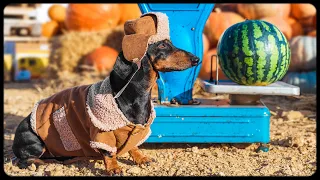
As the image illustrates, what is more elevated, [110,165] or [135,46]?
[135,46]

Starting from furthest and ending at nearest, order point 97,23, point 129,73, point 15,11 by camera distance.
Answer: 1. point 15,11
2. point 97,23
3. point 129,73

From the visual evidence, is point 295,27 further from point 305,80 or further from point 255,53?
point 255,53

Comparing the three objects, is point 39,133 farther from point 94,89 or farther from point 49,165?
point 94,89

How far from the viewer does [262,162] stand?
3209 millimetres

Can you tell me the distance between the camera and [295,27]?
7.21m

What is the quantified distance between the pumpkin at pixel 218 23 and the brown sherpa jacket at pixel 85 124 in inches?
164

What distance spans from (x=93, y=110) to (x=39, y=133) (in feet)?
1.78

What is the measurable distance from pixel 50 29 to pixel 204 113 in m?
6.50

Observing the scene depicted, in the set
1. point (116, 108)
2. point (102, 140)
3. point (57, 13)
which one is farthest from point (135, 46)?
point (57, 13)

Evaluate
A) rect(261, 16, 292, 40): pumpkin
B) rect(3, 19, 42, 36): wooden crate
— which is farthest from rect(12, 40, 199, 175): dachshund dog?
rect(3, 19, 42, 36): wooden crate

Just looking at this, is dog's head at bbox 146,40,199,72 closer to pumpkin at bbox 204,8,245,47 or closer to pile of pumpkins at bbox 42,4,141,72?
pumpkin at bbox 204,8,245,47

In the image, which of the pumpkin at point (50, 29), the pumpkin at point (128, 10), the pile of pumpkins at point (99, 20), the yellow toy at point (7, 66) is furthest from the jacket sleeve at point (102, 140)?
the pumpkin at point (50, 29)

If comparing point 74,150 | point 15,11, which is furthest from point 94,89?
point 15,11

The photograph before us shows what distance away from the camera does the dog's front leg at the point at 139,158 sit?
3148mm
